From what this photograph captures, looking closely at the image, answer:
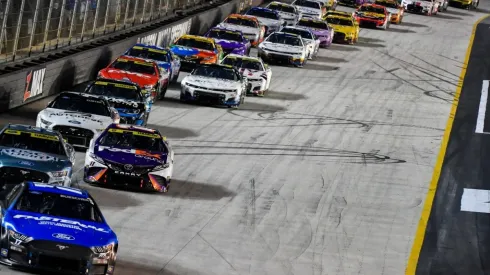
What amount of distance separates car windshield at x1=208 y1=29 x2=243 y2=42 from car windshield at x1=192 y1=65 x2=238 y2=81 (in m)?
8.79

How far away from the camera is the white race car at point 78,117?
25.9m

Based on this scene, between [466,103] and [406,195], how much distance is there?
1502 centimetres

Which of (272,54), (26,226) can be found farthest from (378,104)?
(26,226)

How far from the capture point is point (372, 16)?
59.3 meters

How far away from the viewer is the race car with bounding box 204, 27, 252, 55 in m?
44.4

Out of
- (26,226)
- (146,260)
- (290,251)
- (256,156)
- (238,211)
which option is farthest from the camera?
(256,156)

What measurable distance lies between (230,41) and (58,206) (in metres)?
27.9

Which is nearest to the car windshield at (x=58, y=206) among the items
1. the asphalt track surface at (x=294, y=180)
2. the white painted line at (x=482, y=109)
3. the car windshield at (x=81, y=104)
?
the asphalt track surface at (x=294, y=180)

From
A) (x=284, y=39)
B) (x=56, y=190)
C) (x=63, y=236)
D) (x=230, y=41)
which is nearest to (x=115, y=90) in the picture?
(x=56, y=190)

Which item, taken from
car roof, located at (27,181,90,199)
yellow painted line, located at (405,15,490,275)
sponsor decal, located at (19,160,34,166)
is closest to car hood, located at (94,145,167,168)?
sponsor decal, located at (19,160,34,166)

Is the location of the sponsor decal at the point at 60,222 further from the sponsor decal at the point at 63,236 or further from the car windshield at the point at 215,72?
the car windshield at the point at 215,72

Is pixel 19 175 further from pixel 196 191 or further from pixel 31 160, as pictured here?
pixel 196 191

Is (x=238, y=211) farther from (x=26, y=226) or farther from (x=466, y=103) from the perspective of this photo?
(x=466, y=103)

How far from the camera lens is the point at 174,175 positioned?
2508cm
